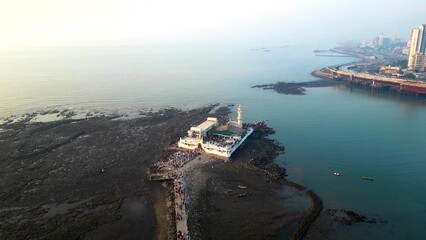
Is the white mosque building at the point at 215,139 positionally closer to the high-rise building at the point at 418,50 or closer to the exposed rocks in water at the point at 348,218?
the exposed rocks in water at the point at 348,218

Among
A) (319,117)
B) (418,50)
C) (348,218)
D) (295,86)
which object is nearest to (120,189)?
(348,218)

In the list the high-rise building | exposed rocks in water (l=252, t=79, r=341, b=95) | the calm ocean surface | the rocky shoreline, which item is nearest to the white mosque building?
the rocky shoreline

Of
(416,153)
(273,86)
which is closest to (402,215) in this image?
(416,153)

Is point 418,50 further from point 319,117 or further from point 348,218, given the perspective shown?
point 348,218

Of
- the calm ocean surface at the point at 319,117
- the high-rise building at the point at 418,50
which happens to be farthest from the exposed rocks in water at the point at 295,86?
the high-rise building at the point at 418,50

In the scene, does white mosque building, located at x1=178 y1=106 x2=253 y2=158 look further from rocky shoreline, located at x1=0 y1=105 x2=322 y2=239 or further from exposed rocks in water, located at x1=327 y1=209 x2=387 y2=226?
exposed rocks in water, located at x1=327 y1=209 x2=387 y2=226

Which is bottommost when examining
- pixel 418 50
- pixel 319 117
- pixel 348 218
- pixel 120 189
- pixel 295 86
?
pixel 348 218

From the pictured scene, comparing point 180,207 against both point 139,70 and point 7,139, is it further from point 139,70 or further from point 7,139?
point 139,70
